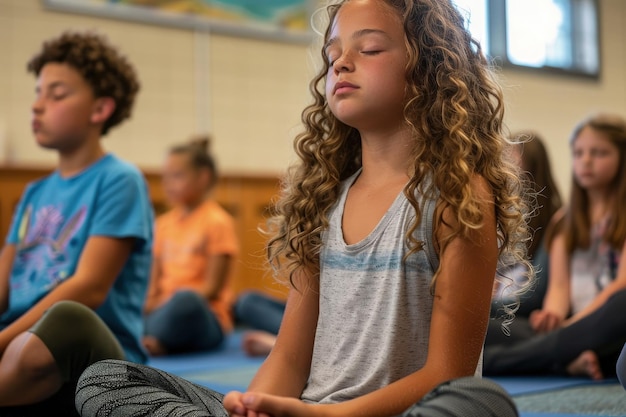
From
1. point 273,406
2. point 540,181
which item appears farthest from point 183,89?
point 273,406

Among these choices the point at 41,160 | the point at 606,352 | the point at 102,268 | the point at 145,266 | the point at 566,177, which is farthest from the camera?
the point at 566,177

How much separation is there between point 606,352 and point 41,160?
2.85 m

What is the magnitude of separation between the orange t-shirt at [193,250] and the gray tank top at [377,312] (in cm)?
195

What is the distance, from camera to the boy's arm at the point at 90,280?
151 centimetres

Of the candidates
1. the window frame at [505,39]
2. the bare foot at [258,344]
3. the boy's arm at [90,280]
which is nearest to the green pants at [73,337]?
the boy's arm at [90,280]

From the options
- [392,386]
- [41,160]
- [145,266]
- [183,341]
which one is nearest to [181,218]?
[183,341]

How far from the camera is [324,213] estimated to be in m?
1.20

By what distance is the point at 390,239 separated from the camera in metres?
1.08

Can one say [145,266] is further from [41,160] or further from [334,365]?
[41,160]

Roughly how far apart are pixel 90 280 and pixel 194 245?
59.7 inches

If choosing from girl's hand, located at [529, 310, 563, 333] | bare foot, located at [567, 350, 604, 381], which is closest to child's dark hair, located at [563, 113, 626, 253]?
girl's hand, located at [529, 310, 563, 333]

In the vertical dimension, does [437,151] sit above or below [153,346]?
above

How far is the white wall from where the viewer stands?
3.96 meters

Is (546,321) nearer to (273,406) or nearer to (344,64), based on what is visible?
(344,64)
